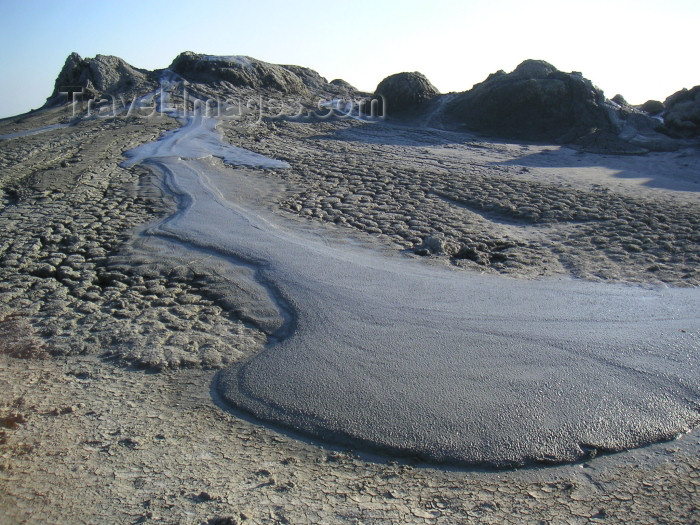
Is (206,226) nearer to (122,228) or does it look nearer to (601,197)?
(122,228)

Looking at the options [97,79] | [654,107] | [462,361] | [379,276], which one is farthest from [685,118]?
[97,79]

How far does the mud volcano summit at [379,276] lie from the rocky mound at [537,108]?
1.08 meters

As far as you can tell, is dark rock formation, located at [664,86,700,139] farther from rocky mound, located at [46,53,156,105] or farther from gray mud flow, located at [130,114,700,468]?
rocky mound, located at [46,53,156,105]

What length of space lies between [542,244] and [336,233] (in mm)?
2170

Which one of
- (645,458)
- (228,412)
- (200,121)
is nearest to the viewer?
(645,458)

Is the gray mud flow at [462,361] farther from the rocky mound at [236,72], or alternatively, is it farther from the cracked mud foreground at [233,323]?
the rocky mound at [236,72]

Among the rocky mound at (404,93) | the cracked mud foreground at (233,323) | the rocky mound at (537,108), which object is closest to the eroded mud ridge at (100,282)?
the cracked mud foreground at (233,323)

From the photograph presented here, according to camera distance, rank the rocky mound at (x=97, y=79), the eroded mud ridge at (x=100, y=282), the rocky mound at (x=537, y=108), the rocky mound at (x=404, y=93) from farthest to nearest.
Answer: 1. the rocky mound at (x=404, y=93)
2. the rocky mound at (x=97, y=79)
3. the rocky mound at (x=537, y=108)
4. the eroded mud ridge at (x=100, y=282)

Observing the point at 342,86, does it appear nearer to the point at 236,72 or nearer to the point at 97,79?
the point at 236,72

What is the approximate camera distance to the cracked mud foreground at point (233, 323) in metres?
2.62

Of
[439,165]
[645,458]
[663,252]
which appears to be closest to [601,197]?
[663,252]

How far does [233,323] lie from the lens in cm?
446

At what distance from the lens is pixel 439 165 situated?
9578 mm

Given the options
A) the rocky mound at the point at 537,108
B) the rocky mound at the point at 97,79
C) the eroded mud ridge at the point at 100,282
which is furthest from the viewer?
the rocky mound at the point at 97,79
